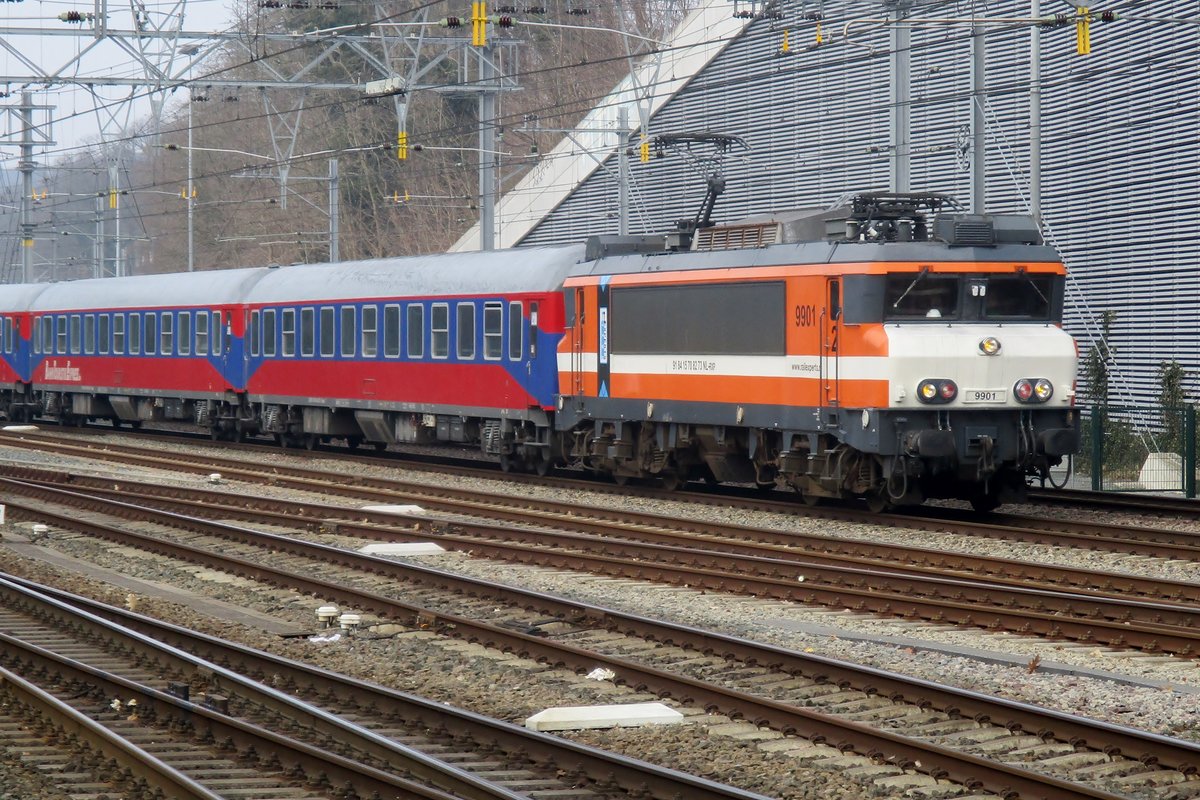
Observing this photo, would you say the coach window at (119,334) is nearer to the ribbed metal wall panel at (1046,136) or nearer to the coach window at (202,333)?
the coach window at (202,333)

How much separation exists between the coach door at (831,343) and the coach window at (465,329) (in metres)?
8.48

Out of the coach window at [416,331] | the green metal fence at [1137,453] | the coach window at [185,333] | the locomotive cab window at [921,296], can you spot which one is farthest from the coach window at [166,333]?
the locomotive cab window at [921,296]

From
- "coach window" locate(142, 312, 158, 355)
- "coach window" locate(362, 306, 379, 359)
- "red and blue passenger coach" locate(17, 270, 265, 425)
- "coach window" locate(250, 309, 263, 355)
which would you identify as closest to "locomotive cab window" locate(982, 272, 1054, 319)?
"coach window" locate(362, 306, 379, 359)

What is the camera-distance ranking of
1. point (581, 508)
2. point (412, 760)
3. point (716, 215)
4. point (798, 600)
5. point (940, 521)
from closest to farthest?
1. point (412, 760)
2. point (798, 600)
3. point (940, 521)
4. point (581, 508)
5. point (716, 215)

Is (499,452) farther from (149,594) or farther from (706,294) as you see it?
(149,594)

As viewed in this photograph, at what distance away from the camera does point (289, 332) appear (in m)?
31.1

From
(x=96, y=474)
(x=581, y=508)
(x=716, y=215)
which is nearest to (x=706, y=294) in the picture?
(x=581, y=508)

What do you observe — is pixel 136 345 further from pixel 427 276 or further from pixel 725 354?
pixel 725 354

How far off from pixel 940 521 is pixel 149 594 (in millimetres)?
8458

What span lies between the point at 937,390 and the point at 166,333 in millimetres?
21991

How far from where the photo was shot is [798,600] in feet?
45.0

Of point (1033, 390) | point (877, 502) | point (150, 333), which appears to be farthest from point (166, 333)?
point (1033, 390)

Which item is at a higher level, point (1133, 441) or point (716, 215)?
point (716, 215)

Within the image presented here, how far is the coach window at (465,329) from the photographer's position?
25797mm
